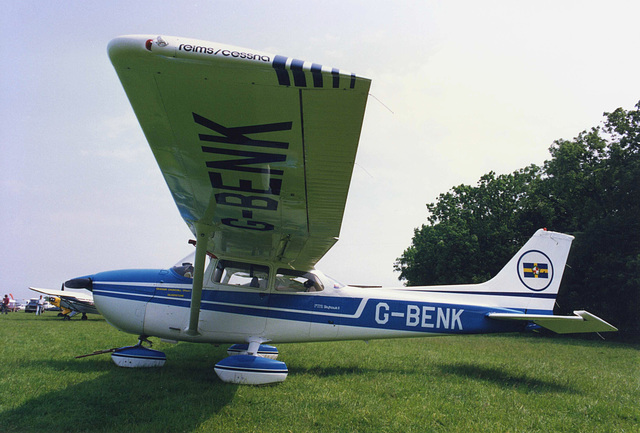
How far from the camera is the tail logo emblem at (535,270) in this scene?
6770 millimetres

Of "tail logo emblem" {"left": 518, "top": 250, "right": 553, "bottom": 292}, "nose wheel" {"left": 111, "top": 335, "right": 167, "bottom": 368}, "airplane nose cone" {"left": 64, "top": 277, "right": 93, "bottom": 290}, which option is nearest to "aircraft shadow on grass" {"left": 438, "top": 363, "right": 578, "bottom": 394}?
"tail logo emblem" {"left": 518, "top": 250, "right": 553, "bottom": 292}

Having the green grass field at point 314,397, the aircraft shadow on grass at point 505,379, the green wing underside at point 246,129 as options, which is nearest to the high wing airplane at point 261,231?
the green wing underside at point 246,129

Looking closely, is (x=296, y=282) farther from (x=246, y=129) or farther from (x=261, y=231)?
(x=246, y=129)

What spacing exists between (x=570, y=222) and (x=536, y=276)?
2223 centimetres

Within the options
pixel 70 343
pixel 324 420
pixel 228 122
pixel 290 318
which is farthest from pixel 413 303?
pixel 70 343

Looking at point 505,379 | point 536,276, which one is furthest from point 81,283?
→ point 536,276

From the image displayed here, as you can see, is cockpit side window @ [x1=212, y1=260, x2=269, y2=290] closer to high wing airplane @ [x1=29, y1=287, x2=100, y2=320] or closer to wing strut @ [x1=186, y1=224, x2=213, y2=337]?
wing strut @ [x1=186, y1=224, x2=213, y2=337]

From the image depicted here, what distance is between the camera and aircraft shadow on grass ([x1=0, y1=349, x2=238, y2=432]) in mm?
3412

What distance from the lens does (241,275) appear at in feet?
19.6

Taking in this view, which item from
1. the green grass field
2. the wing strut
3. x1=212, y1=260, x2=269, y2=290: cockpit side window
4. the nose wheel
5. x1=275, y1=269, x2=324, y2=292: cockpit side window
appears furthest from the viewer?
x1=275, y1=269, x2=324, y2=292: cockpit side window

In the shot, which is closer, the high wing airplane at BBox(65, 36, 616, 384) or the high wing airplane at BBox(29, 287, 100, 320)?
the high wing airplane at BBox(65, 36, 616, 384)

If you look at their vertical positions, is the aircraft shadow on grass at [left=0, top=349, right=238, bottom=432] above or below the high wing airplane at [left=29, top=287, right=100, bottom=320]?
above

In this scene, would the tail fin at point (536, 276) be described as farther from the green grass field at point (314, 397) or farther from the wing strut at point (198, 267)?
the wing strut at point (198, 267)

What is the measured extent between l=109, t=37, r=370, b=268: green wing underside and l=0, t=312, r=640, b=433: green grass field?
Result: 206 centimetres
